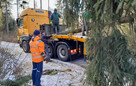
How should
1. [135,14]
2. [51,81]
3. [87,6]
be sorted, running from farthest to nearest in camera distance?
[51,81]
[87,6]
[135,14]

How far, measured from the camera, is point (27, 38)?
877cm

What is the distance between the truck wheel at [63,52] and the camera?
6520 mm

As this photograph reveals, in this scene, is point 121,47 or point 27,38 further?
point 27,38

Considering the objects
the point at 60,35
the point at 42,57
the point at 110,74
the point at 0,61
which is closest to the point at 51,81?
the point at 42,57

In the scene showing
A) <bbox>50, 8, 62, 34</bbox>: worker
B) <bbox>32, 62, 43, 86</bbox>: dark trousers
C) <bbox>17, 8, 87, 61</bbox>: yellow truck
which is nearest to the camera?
<bbox>32, 62, 43, 86</bbox>: dark trousers

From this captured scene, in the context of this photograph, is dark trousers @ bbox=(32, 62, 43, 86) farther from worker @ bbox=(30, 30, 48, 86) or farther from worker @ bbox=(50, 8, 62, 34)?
worker @ bbox=(50, 8, 62, 34)

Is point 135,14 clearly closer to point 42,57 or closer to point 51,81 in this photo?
point 42,57

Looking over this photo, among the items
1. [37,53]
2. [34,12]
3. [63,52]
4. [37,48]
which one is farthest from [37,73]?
[34,12]

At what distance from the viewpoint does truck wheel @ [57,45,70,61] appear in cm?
652

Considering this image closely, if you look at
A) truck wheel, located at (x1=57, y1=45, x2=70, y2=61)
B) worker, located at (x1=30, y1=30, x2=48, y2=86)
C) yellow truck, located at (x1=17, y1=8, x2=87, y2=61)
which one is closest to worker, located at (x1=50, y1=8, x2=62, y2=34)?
yellow truck, located at (x1=17, y1=8, x2=87, y2=61)

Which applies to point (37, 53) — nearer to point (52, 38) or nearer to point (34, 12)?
point (52, 38)

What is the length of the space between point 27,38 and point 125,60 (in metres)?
7.81

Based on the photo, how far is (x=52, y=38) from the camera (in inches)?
285

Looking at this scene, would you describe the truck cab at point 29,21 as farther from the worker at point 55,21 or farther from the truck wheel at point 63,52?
the truck wheel at point 63,52
